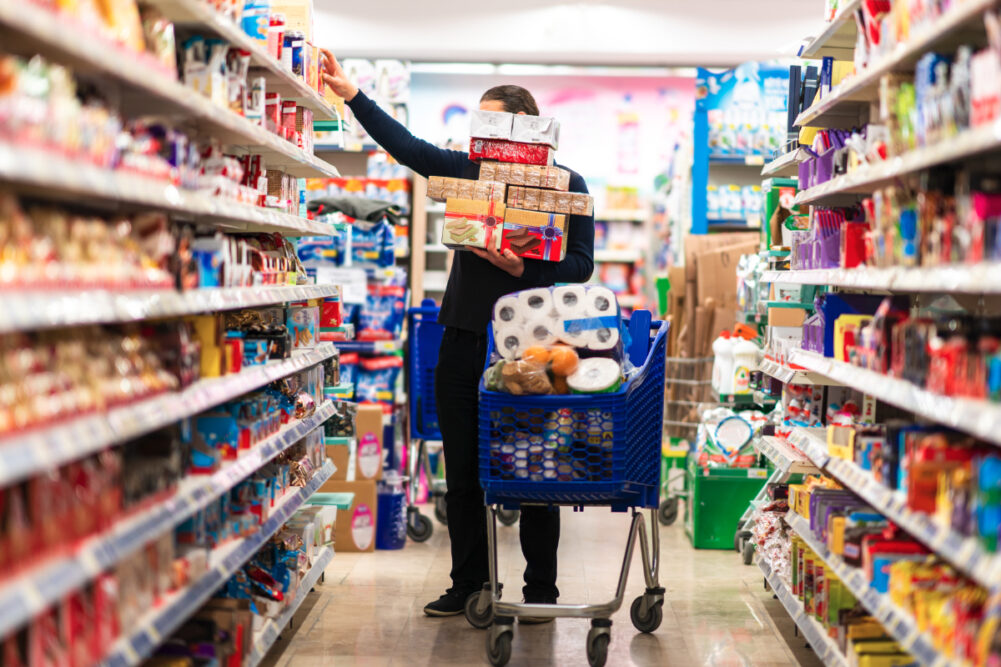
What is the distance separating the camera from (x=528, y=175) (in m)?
3.88

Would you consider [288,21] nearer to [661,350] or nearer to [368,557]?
[661,350]

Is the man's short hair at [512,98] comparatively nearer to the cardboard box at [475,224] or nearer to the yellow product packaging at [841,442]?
the cardboard box at [475,224]

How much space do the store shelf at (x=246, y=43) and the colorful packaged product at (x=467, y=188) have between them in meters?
0.58

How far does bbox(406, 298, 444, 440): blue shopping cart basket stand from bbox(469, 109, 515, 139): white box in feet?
4.57

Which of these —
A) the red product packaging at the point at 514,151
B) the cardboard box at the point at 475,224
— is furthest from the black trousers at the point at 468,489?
the red product packaging at the point at 514,151

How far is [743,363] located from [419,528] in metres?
1.91

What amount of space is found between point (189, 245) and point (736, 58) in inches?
286

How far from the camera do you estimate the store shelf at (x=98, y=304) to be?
66.5 inches

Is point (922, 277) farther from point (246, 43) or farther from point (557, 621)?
point (557, 621)

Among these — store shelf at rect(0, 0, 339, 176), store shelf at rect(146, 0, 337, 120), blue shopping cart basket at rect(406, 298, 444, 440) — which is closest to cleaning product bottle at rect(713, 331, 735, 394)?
blue shopping cart basket at rect(406, 298, 444, 440)

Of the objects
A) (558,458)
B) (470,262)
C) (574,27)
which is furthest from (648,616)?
(574,27)

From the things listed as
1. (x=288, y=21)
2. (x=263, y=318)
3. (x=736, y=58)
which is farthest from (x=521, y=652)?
(x=736, y=58)

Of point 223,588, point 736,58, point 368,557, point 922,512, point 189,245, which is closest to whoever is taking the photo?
point 922,512

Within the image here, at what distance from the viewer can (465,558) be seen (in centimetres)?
412
